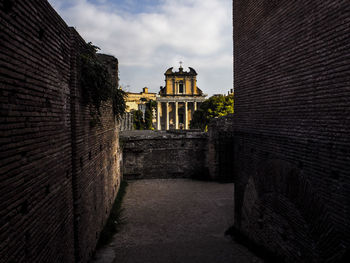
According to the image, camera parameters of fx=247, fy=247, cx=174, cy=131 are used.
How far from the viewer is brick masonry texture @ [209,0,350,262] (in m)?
3.88

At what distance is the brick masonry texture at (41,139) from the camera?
2.70 meters

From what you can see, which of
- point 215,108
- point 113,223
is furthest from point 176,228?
point 215,108

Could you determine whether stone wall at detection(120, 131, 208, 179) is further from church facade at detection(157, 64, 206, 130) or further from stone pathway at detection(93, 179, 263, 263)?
church facade at detection(157, 64, 206, 130)

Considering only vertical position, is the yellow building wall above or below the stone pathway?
above

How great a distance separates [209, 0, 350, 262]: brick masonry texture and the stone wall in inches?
362

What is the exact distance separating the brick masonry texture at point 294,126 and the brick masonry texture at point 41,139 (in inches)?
174

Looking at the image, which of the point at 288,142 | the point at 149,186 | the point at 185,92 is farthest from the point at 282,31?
the point at 185,92

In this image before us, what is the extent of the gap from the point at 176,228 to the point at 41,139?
661 cm

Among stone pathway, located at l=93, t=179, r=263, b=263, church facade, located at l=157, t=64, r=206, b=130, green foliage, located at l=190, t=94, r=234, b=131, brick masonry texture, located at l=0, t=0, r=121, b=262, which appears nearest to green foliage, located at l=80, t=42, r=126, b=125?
brick masonry texture, located at l=0, t=0, r=121, b=262

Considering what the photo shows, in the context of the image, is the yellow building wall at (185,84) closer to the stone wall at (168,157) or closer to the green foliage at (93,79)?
the stone wall at (168,157)

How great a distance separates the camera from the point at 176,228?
8.90 metres

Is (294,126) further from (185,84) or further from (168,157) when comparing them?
(185,84)

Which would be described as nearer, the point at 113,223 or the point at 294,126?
the point at 294,126

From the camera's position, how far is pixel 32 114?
330 cm
